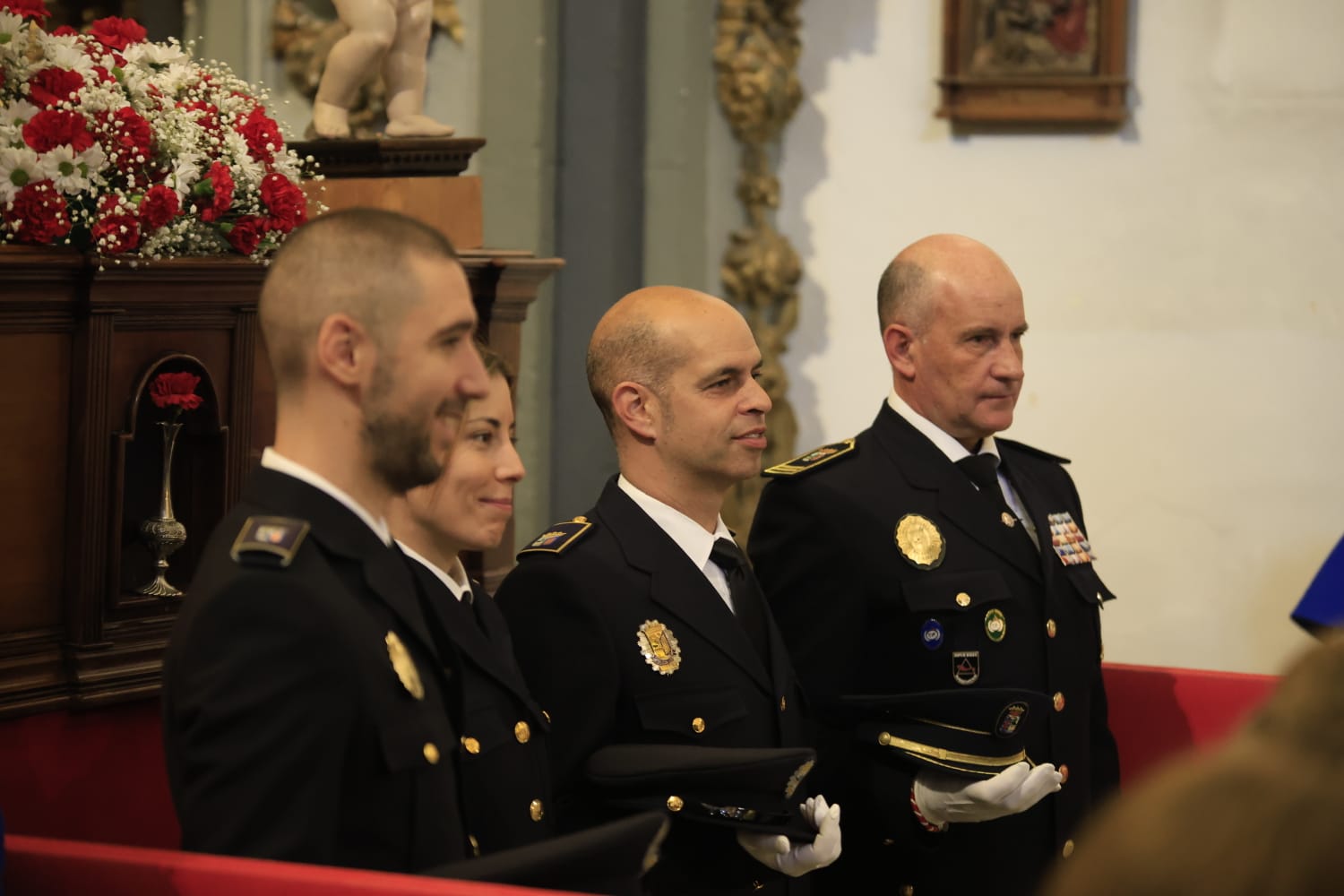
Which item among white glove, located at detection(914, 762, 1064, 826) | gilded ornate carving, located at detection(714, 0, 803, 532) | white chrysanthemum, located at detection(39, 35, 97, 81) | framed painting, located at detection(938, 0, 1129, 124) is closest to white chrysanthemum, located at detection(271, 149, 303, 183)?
white chrysanthemum, located at detection(39, 35, 97, 81)

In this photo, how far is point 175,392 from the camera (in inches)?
110

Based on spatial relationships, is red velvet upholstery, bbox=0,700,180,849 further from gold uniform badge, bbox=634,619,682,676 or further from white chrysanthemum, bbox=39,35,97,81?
white chrysanthemum, bbox=39,35,97,81

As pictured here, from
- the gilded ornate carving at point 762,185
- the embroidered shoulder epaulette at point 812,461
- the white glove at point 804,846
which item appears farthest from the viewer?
the gilded ornate carving at point 762,185

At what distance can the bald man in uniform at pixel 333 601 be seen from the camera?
5.52 feet

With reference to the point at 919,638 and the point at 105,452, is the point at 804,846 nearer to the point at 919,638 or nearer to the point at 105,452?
the point at 919,638

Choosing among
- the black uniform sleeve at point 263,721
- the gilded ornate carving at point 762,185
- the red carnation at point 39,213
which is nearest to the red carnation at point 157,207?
the red carnation at point 39,213

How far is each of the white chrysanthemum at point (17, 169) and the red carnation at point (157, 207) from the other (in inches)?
6.3

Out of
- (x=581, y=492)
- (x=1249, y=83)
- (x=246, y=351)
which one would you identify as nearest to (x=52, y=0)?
(x=581, y=492)

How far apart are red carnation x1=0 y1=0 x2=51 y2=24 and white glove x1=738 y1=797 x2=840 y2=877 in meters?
1.78

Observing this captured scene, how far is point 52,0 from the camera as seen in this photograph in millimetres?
5055

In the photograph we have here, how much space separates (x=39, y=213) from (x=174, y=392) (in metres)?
0.35

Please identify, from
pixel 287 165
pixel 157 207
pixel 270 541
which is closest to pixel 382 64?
pixel 287 165

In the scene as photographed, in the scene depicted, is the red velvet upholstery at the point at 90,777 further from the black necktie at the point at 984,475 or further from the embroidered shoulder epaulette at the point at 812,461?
the black necktie at the point at 984,475

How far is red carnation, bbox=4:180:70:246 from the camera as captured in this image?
265 centimetres
